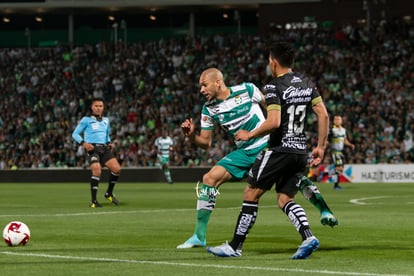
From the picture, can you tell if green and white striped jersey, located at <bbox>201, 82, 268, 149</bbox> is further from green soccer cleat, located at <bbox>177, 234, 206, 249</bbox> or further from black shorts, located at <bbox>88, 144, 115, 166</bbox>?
black shorts, located at <bbox>88, 144, 115, 166</bbox>

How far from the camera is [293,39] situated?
181ft

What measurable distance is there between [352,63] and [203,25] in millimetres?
16632

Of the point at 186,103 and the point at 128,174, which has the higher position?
the point at 186,103

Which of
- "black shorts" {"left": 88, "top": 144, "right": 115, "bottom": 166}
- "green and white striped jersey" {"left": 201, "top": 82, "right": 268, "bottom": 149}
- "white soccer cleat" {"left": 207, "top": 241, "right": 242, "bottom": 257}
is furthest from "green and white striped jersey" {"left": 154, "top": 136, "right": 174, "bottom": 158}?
"white soccer cleat" {"left": 207, "top": 241, "right": 242, "bottom": 257}

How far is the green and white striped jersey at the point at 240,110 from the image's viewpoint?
1329 centimetres

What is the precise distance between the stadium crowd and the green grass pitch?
72.7ft

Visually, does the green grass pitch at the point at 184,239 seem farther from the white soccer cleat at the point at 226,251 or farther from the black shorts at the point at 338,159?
the black shorts at the point at 338,159

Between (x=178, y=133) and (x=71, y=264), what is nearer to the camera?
(x=71, y=264)

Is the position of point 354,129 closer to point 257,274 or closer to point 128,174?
point 128,174

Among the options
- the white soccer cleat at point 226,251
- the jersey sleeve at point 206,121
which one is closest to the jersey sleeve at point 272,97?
the white soccer cleat at point 226,251

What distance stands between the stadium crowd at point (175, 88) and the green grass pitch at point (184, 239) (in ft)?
72.7

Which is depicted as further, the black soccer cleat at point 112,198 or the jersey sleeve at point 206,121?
the black soccer cleat at point 112,198

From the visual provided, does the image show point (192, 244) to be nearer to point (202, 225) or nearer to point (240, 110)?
point (202, 225)

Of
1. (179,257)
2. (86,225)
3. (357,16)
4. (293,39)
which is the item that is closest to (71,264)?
(179,257)
